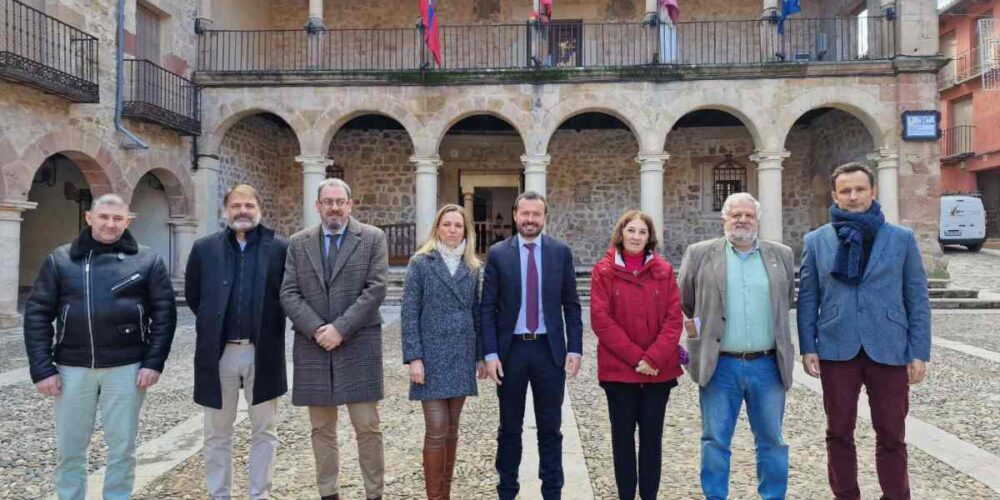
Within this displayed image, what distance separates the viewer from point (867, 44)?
37.9 feet

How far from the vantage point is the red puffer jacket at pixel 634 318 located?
2.51 metres

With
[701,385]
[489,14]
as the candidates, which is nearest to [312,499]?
[701,385]

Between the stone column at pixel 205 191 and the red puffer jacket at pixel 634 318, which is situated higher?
the stone column at pixel 205 191

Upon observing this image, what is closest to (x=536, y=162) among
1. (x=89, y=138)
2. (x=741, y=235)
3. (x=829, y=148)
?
(x=829, y=148)

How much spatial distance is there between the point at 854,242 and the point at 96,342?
3.17 metres

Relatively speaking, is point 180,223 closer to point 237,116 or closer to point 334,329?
point 237,116

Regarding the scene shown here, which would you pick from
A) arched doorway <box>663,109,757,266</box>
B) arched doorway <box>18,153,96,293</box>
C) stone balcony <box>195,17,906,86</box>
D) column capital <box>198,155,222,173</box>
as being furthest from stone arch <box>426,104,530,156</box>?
arched doorway <box>18,153,96,293</box>

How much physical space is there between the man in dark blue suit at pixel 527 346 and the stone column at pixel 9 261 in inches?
328

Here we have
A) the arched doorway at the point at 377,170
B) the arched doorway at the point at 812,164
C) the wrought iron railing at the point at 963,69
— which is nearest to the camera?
the arched doorway at the point at 812,164

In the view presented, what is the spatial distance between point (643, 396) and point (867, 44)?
12.1 metres

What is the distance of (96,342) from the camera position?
2.42 m

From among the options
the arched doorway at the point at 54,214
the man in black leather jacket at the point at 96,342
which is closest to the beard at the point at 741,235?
the man in black leather jacket at the point at 96,342

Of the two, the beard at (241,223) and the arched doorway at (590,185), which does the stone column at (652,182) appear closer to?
the arched doorway at (590,185)

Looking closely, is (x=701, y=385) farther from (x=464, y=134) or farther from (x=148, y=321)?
(x=464, y=134)
